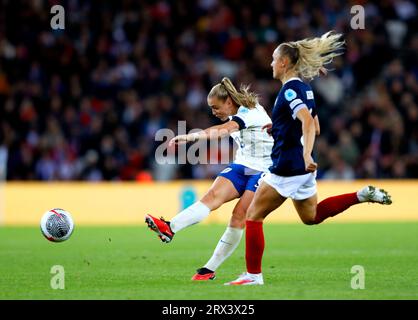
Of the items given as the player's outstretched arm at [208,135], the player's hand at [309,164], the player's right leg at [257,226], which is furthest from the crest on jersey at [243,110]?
the player's hand at [309,164]

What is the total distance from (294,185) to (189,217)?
1217 mm

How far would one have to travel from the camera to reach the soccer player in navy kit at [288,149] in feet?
26.8

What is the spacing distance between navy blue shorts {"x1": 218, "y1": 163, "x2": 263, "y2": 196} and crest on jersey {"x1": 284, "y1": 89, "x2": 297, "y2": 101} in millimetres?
1212

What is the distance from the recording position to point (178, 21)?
2323 centimetres

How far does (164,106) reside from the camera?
21.1m

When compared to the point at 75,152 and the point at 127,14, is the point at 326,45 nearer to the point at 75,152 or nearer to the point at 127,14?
the point at 75,152

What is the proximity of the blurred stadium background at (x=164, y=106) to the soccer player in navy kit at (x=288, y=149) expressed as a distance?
17.3 feet

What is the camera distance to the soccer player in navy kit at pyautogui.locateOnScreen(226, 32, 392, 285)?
8.16m

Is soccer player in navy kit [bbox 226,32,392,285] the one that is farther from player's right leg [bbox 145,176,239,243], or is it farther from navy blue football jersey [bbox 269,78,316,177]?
player's right leg [bbox 145,176,239,243]

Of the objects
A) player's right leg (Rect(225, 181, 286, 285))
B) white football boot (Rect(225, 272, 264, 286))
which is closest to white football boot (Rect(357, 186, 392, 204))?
player's right leg (Rect(225, 181, 286, 285))

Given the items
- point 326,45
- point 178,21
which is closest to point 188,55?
point 178,21

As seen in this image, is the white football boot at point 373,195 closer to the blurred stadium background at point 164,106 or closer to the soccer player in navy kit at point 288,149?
the soccer player in navy kit at point 288,149
